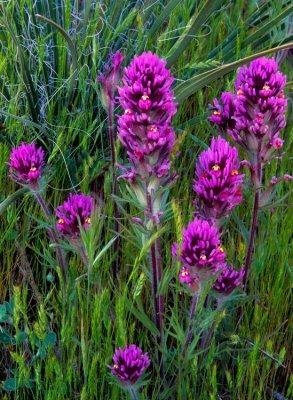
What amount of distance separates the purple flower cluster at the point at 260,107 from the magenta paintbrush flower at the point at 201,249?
0.98ft

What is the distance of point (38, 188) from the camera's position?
1.60 metres

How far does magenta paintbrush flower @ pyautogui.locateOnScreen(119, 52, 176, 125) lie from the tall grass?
0.48 ft

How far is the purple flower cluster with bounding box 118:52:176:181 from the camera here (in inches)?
52.0

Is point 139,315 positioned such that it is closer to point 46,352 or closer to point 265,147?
point 46,352

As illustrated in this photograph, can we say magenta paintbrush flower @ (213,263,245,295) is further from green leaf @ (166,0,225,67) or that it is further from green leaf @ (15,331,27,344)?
green leaf @ (166,0,225,67)

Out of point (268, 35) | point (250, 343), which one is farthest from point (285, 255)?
point (268, 35)

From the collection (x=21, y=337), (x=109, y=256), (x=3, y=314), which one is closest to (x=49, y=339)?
(x=21, y=337)

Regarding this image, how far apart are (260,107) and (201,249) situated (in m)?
0.36

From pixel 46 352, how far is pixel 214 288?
41 centimetres

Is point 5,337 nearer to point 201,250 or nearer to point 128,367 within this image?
point 128,367

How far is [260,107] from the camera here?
57.1 inches

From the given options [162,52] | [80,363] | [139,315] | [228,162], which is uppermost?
[162,52]

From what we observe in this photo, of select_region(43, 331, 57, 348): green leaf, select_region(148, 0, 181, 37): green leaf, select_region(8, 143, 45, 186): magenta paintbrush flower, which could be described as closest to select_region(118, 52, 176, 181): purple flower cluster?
select_region(8, 143, 45, 186): magenta paintbrush flower

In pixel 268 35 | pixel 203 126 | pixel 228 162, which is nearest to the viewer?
pixel 228 162
